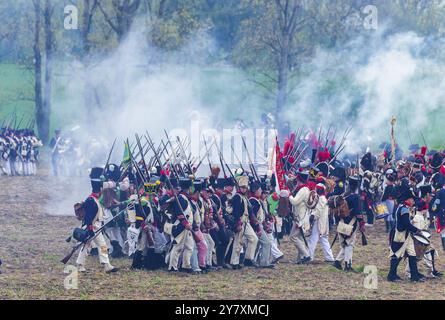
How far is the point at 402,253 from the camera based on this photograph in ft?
55.8

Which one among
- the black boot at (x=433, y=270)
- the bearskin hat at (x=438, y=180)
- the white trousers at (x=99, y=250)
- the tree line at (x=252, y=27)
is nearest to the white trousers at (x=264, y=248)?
the white trousers at (x=99, y=250)

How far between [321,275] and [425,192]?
263 cm

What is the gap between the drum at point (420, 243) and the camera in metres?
16.9

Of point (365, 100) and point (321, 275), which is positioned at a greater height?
point (365, 100)

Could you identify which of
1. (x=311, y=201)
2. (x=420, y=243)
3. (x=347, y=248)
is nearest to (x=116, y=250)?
(x=311, y=201)

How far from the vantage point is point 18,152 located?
119 ft

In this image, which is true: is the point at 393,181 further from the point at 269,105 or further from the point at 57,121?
the point at 57,121

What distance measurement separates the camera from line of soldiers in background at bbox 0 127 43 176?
3597 cm

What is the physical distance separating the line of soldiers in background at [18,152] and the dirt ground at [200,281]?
558 inches

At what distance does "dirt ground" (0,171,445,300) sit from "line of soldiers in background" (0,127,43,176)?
46.5ft

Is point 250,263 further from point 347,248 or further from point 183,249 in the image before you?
point 347,248

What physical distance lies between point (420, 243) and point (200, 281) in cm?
381

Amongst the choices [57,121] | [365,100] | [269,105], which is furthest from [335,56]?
[57,121]

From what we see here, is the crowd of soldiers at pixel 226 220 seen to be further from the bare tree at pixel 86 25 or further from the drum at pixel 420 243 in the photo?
the bare tree at pixel 86 25
